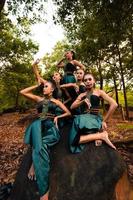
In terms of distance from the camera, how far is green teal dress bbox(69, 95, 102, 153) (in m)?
7.96

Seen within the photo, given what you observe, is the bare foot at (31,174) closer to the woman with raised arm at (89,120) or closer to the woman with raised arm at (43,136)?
the woman with raised arm at (43,136)

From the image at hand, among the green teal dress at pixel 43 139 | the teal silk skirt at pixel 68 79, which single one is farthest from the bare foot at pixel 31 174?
the teal silk skirt at pixel 68 79

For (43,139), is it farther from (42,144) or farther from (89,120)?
(89,120)

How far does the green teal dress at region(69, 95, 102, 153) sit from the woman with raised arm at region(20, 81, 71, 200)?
398 millimetres

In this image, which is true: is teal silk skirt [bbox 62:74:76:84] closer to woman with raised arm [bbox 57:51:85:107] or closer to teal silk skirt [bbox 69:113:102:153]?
woman with raised arm [bbox 57:51:85:107]

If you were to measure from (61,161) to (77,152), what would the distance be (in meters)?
0.41

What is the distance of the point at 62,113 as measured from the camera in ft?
27.8

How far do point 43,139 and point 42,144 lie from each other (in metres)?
0.13

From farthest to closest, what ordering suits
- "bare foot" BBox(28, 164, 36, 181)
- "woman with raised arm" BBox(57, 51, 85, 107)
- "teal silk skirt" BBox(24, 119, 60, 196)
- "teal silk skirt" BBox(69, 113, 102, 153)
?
"woman with raised arm" BBox(57, 51, 85, 107) < "teal silk skirt" BBox(69, 113, 102, 153) < "bare foot" BBox(28, 164, 36, 181) < "teal silk skirt" BBox(24, 119, 60, 196)

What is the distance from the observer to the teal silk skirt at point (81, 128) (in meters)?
7.95

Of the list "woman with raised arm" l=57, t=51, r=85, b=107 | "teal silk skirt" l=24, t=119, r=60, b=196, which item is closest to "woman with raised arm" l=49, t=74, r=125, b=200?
"teal silk skirt" l=24, t=119, r=60, b=196

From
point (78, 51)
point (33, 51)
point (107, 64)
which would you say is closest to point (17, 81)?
point (33, 51)

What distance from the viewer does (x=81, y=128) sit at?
8.02 meters

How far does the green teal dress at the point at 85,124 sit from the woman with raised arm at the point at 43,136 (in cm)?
40
